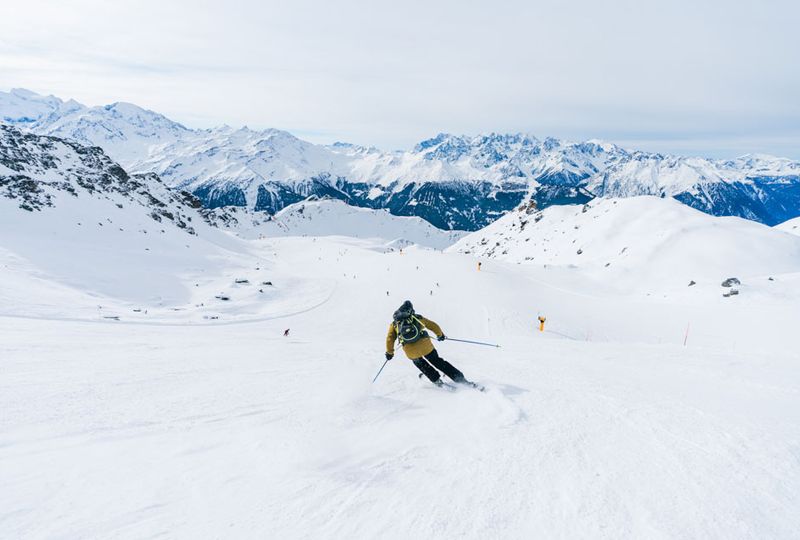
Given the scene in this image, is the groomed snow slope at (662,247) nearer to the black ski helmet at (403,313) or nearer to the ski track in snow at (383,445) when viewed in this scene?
the ski track in snow at (383,445)

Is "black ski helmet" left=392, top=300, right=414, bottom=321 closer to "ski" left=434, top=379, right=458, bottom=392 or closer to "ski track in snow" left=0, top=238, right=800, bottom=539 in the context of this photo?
"ski track in snow" left=0, top=238, right=800, bottom=539

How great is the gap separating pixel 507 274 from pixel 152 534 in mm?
41423

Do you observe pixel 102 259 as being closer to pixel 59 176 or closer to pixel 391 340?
pixel 391 340

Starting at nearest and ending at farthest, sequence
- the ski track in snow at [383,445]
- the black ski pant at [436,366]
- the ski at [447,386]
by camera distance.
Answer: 1. the ski track in snow at [383,445]
2. the ski at [447,386]
3. the black ski pant at [436,366]

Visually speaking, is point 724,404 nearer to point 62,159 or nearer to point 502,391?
point 502,391

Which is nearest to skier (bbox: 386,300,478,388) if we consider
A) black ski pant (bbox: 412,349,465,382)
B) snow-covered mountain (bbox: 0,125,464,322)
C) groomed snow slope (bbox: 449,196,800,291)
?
black ski pant (bbox: 412,349,465,382)

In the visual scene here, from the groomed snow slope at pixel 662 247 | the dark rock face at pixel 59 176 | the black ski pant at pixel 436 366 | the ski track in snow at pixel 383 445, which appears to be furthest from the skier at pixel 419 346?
the dark rock face at pixel 59 176

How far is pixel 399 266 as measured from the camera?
47.9 metres

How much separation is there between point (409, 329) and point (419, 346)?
473mm

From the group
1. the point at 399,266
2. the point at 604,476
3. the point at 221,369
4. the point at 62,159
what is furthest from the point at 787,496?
the point at 62,159

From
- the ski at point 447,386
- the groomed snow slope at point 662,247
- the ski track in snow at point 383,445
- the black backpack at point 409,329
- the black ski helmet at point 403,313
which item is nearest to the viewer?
the ski track in snow at point 383,445

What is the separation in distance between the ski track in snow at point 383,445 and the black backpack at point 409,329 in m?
1.11

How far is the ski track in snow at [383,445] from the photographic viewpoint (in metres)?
4.39

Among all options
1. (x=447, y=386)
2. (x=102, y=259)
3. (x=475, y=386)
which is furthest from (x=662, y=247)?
(x=102, y=259)
